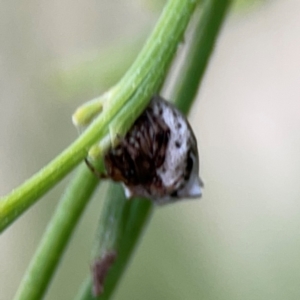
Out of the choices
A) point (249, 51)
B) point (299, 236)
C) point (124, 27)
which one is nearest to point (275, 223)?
point (299, 236)

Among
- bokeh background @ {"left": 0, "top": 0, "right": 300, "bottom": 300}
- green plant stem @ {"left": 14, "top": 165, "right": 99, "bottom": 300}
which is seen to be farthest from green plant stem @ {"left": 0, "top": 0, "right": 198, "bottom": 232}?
bokeh background @ {"left": 0, "top": 0, "right": 300, "bottom": 300}

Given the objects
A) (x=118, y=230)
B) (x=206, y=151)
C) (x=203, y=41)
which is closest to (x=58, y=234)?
(x=118, y=230)

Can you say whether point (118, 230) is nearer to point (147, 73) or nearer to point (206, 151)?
point (147, 73)

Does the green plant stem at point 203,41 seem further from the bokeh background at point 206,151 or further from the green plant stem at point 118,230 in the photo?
the bokeh background at point 206,151

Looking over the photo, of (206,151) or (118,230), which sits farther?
(206,151)

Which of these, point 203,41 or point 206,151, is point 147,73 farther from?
point 206,151

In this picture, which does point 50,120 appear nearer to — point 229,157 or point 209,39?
point 229,157
